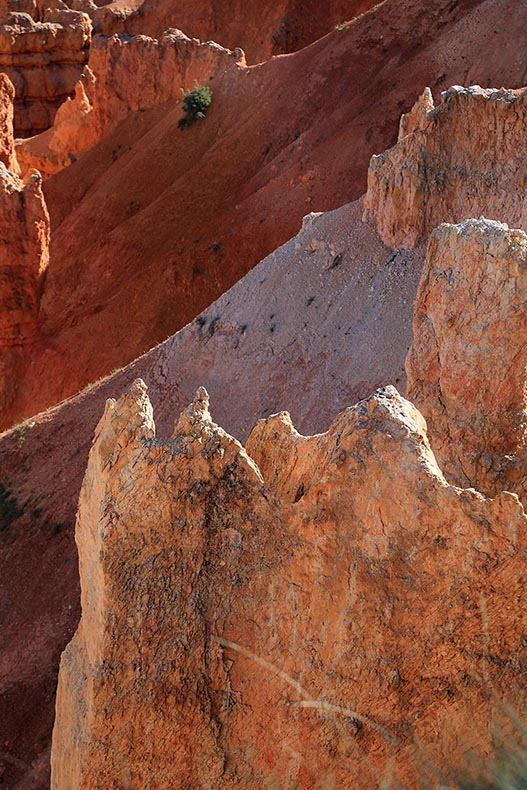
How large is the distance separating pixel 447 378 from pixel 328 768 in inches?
150

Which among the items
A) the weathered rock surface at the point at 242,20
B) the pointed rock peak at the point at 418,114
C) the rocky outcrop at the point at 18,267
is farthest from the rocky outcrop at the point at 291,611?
the weathered rock surface at the point at 242,20

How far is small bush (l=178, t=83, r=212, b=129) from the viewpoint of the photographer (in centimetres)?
3484

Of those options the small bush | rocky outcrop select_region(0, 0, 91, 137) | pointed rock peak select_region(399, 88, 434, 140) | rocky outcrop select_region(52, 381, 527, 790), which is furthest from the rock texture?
rocky outcrop select_region(0, 0, 91, 137)

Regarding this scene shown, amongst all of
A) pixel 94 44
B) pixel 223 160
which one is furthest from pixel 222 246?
pixel 94 44

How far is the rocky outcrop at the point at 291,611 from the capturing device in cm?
614

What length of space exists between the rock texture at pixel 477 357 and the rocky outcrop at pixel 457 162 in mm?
5727

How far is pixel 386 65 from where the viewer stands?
102 ft

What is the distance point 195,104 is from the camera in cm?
3484

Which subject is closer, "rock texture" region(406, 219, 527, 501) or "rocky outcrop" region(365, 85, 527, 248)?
"rock texture" region(406, 219, 527, 501)

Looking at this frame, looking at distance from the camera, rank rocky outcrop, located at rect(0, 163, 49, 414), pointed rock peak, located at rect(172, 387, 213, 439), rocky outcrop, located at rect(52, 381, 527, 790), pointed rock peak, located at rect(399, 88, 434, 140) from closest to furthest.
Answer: rocky outcrop, located at rect(52, 381, 527, 790), pointed rock peak, located at rect(172, 387, 213, 439), pointed rock peak, located at rect(399, 88, 434, 140), rocky outcrop, located at rect(0, 163, 49, 414)

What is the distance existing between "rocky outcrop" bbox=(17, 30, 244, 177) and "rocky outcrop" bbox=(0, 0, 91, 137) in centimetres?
788

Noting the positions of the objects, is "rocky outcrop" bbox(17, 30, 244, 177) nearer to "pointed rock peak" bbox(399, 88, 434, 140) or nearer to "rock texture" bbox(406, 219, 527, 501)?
"pointed rock peak" bbox(399, 88, 434, 140)

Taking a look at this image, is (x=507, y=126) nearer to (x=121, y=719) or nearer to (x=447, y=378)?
(x=447, y=378)

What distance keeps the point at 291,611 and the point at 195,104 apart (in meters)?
30.8
